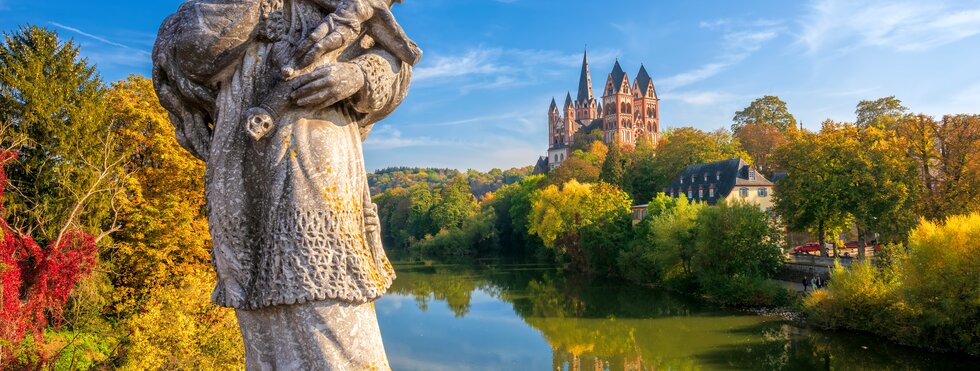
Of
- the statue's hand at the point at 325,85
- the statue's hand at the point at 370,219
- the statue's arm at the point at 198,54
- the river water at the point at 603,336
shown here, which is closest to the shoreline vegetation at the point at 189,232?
the river water at the point at 603,336

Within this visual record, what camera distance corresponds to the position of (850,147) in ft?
119

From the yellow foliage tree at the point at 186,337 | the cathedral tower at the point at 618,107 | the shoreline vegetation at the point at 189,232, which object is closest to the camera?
the yellow foliage tree at the point at 186,337

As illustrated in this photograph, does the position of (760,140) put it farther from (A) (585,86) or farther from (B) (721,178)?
(A) (585,86)

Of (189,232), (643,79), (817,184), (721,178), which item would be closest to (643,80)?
(643,79)

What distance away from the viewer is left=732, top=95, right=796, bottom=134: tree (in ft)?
250

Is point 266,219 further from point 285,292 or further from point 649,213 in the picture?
point 649,213

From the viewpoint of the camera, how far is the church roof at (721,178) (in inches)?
2133

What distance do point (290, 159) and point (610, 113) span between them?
131305mm

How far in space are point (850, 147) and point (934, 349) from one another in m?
15.4

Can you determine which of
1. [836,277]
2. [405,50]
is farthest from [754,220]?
[405,50]

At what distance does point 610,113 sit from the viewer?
13150cm

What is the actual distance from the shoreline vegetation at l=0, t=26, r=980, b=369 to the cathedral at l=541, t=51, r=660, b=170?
83.6 m

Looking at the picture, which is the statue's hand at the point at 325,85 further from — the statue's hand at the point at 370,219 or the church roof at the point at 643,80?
the church roof at the point at 643,80

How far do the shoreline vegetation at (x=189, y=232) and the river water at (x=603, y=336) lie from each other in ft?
6.11
